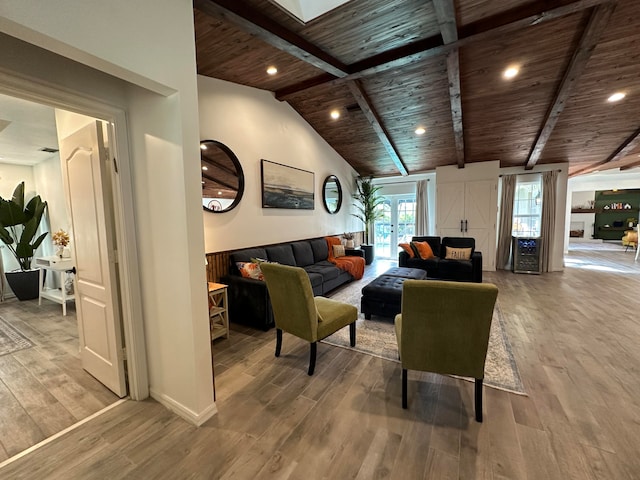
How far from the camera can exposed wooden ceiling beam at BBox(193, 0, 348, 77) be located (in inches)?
92.4

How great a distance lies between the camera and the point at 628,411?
1.80 m

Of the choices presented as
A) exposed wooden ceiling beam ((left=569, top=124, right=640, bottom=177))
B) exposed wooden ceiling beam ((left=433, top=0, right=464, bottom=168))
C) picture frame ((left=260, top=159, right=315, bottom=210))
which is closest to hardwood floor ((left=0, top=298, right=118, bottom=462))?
picture frame ((left=260, top=159, right=315, bottom=210))

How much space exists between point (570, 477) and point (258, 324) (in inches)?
109

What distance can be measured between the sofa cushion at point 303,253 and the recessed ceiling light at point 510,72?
A: 4029mm

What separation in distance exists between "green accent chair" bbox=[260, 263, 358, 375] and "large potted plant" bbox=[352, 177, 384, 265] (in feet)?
16.1

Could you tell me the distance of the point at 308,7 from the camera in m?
2.74

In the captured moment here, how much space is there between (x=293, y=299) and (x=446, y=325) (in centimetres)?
119

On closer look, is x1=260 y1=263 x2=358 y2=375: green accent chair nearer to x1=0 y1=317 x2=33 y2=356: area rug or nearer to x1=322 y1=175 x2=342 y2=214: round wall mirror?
x1=0 y1=317 x2=33 y2=356: area rug

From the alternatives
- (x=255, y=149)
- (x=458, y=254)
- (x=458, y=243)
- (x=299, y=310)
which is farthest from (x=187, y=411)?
(x=458, y=243)

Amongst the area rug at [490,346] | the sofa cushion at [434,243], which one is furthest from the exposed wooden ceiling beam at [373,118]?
the area rug at [490,346]

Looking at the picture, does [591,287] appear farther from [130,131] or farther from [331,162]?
[130,131]

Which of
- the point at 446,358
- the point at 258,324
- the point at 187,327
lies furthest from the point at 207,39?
the point at 446,358

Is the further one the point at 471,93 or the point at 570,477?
the point at 471,93

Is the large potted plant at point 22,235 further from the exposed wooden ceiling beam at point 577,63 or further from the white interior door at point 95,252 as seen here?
the exposed wooden ceiling beam at point 577,63
